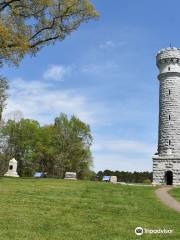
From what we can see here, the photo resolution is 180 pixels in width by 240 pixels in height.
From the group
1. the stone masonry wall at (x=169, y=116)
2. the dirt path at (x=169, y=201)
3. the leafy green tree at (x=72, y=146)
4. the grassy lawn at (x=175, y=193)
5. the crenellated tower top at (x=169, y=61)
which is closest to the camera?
the dirt path at (x=169, y=201)

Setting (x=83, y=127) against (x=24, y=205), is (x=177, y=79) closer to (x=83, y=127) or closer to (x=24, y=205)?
(x=83, y=127)

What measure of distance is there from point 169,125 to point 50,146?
25.6 meters

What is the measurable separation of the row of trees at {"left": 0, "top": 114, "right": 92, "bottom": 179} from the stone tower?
66.0 ft

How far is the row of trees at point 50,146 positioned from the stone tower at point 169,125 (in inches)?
791

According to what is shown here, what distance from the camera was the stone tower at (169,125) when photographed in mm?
44031

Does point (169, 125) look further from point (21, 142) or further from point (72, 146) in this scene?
point (21, 142)

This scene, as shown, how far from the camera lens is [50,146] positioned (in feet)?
213

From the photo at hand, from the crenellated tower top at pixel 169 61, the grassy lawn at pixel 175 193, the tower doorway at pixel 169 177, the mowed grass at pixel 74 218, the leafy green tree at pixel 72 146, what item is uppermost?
the crenellated tower top at pixel 169 61

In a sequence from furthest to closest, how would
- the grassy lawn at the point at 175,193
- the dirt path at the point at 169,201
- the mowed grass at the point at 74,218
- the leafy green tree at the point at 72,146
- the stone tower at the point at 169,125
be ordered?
the leafy green tree at the point at 72,146 → the stone tower at the point at 169,125 → the grassy lawn at the point at 175,193 → the dirt path at the point at 169,201 → the mowed grass at the point at 74,218

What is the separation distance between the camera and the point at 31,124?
223 feet

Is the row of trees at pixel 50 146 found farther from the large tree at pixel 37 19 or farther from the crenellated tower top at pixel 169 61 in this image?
the large tree at pixel 37 19

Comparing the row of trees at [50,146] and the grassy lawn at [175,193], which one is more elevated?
the row of trees at [50,146]

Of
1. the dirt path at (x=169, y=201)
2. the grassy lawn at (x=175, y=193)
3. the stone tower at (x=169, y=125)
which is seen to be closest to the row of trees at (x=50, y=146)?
the stone tower at (x=169, y=125)

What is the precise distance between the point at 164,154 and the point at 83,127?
21845 millimetres
